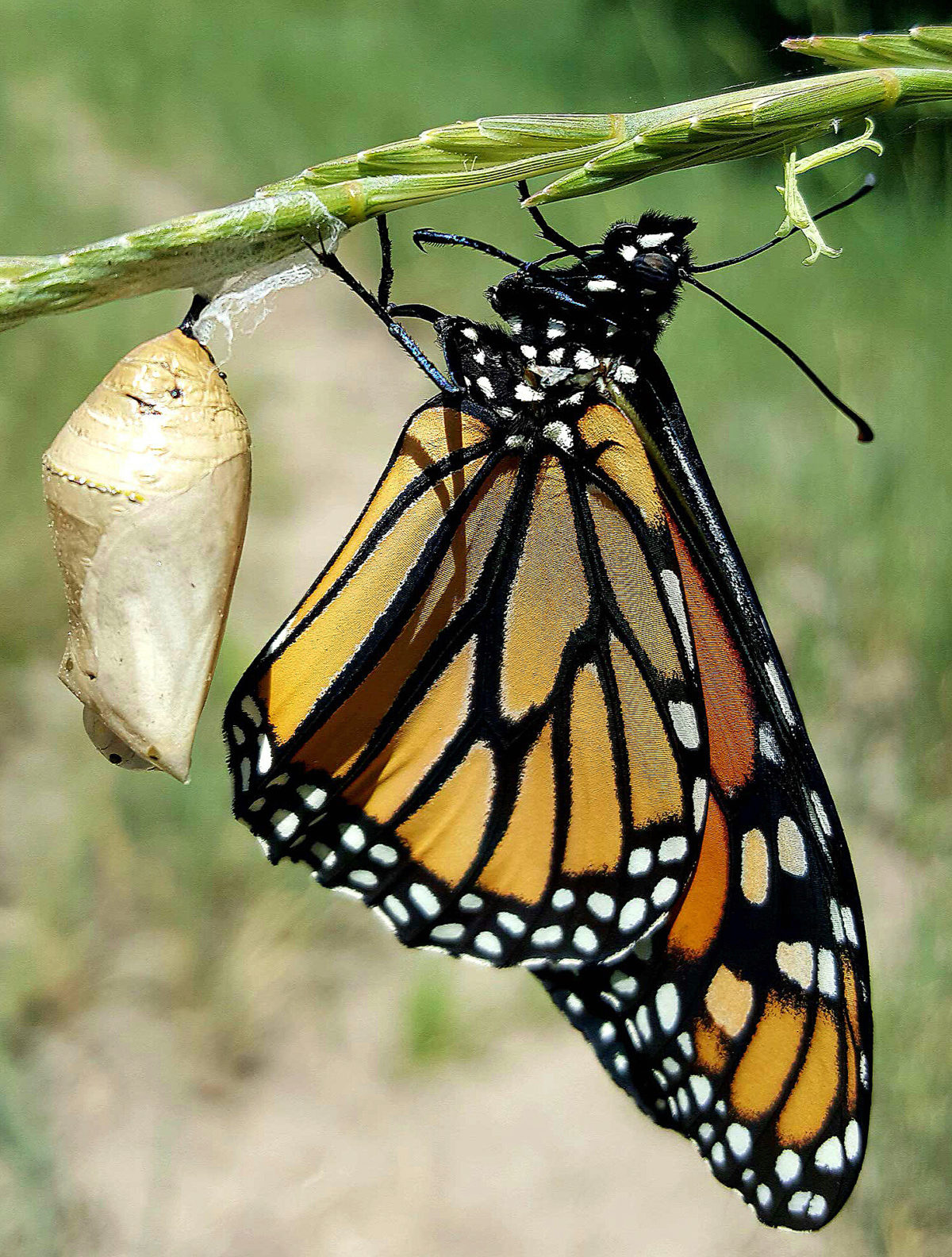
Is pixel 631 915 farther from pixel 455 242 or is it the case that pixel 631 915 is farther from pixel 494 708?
pixel 455 242

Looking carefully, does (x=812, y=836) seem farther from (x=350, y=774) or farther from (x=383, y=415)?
(x=383, y=415)

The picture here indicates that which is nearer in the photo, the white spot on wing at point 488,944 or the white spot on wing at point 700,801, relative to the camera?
the white spot on wing at point 700,801

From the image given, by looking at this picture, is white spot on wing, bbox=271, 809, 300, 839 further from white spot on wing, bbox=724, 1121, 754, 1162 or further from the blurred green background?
the blurred green background

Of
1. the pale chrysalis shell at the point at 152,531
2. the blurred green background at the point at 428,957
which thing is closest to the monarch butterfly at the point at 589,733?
the pale chrysalis shell at the point at 152,531

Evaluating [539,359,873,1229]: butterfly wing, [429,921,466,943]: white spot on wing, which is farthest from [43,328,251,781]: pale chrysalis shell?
[429,921,466,943]: white spot on wing

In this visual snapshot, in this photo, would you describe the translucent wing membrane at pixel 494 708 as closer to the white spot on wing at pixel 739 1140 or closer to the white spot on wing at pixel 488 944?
the white spot on wing at pixel 488 944

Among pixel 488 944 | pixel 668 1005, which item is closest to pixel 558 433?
pixel 488 944

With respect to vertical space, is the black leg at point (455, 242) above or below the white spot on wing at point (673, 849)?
above

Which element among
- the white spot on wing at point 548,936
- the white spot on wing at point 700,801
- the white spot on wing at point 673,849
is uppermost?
the white spot on wing at point 700,801
